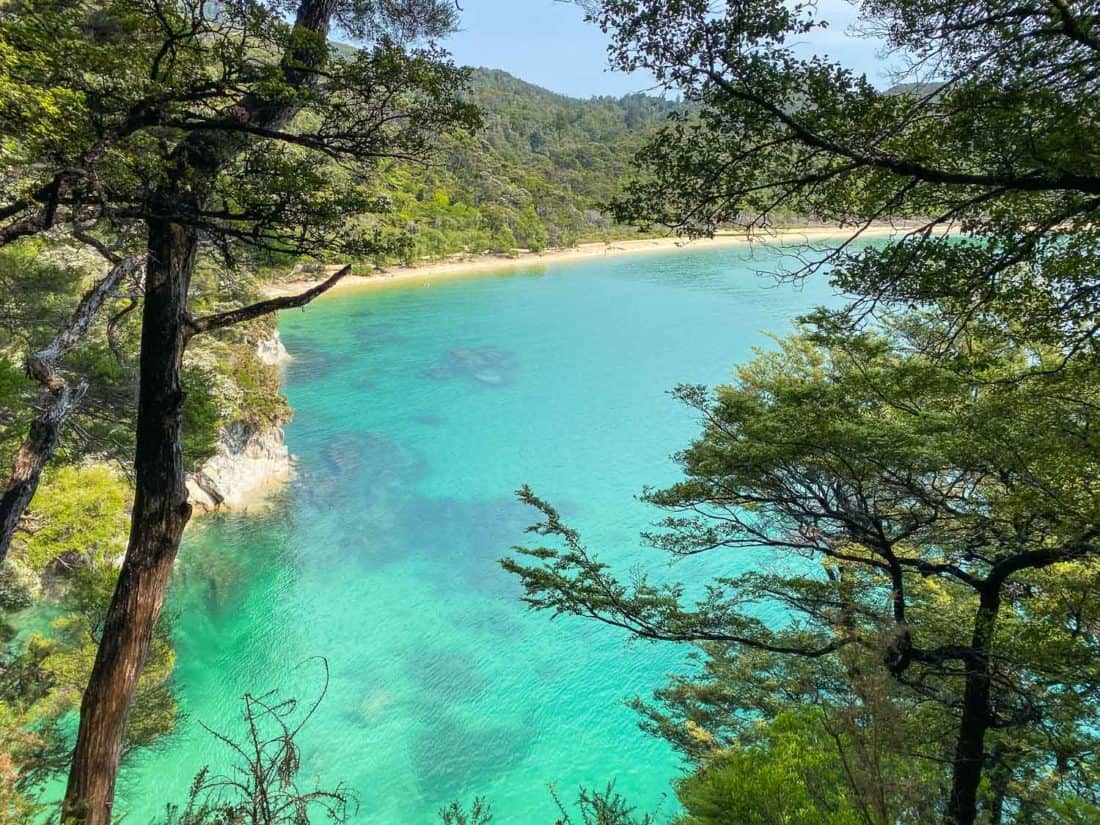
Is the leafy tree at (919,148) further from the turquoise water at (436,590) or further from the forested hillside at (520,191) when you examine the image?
the forested hillside at (520,191)

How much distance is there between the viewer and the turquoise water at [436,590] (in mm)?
8453

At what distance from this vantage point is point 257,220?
3.03 metres

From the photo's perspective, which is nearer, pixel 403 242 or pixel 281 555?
pixel 403 242

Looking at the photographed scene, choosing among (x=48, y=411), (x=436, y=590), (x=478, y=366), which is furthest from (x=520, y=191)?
(x=48, y=411)

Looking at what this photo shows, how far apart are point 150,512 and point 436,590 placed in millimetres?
10098

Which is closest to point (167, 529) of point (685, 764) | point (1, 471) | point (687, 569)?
point (1, 471)

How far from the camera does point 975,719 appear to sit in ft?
13.5

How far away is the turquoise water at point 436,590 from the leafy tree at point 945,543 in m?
1.74

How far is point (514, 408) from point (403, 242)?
19540 millimetres

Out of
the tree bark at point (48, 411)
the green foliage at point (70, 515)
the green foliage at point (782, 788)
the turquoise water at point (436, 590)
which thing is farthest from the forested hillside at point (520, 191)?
the green foliage at point (782, 788)

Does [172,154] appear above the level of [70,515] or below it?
above

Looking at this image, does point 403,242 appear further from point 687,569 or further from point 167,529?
point 687,569

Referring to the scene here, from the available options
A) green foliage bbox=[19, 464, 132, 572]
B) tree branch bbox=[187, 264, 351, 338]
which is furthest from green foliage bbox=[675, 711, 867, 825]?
green foliage bbox=[19, 464, 132, 572]

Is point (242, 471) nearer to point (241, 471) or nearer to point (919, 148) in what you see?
point (241, 471)
